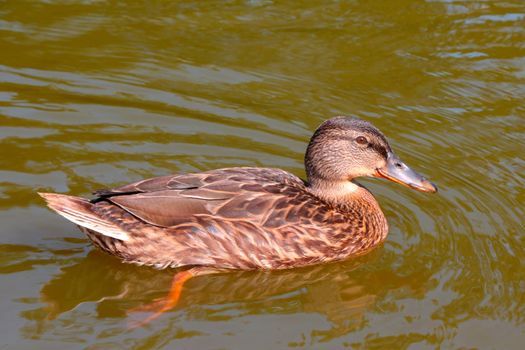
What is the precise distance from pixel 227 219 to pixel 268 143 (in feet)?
6.48

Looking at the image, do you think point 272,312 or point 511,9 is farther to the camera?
point 511,9

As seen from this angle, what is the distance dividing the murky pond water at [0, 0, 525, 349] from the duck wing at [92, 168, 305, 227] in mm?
459

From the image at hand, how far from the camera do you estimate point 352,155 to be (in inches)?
305

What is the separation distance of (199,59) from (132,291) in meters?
4.00

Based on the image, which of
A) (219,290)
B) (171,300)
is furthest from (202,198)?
(171,300)

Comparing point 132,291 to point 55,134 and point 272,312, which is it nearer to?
point 272,312

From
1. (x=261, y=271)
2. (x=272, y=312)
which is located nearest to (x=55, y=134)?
(x=261, y=271)

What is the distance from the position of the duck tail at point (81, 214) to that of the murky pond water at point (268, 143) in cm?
38

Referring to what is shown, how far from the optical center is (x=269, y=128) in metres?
9.27

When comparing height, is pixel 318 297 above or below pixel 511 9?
below

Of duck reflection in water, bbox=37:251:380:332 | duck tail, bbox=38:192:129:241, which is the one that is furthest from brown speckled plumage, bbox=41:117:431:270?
duck reflection in water, bbox=37:251:380:332

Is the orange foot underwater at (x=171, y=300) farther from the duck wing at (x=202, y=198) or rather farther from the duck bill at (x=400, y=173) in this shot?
the duck bill at (x=400, y=173)

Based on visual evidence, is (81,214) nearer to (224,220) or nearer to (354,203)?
(224,220)

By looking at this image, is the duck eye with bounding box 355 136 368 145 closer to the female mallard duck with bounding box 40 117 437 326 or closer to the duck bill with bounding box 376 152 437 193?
the female mallard duck with bounding box 40 117 437 326
